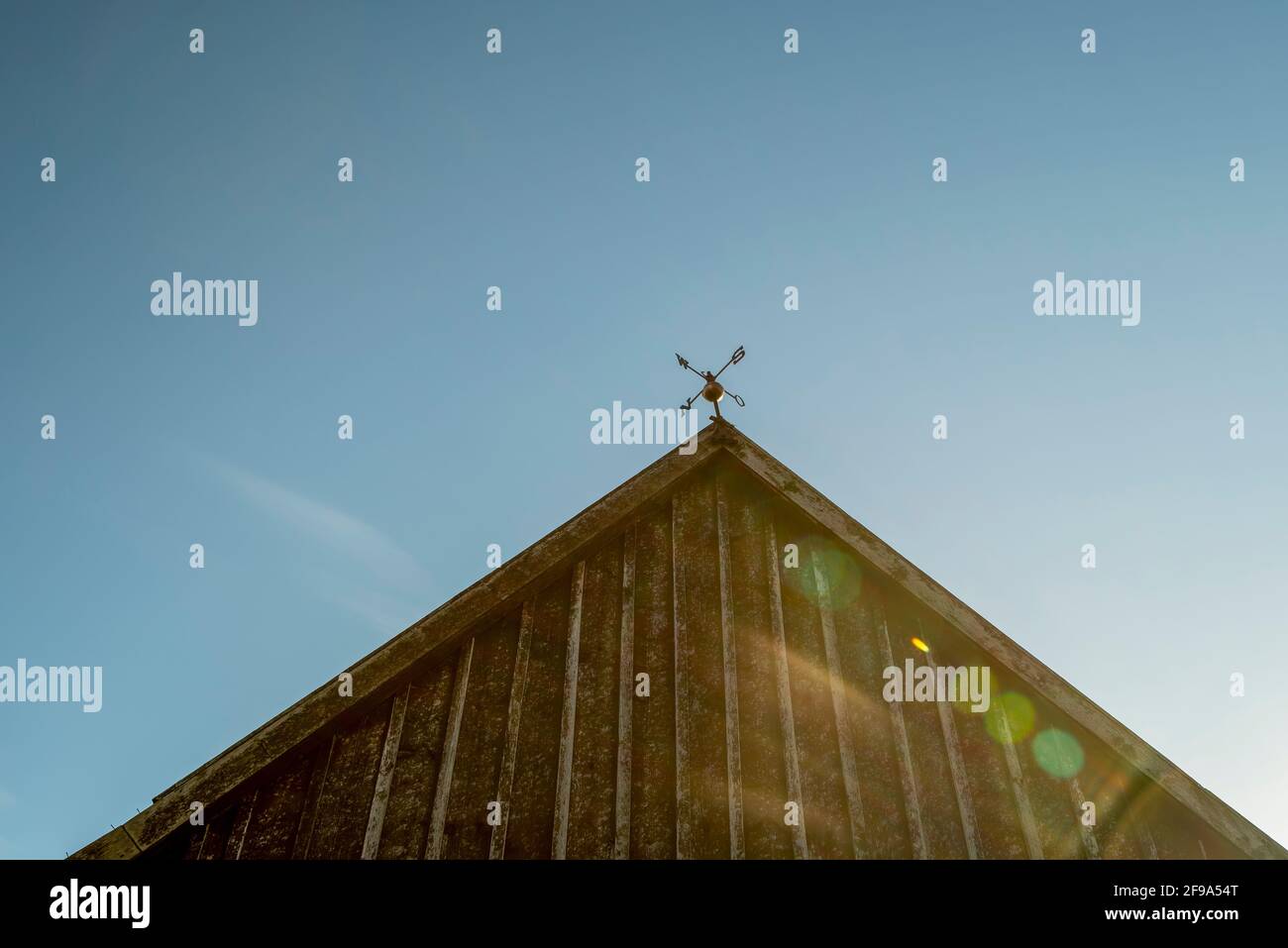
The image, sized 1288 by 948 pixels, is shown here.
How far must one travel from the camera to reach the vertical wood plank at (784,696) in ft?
15.7

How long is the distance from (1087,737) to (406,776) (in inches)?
178

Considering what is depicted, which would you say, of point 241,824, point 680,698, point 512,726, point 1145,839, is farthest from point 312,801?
point 1145,839

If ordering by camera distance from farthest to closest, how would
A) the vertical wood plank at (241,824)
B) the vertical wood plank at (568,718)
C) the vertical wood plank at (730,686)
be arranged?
the vertical wood plank at (241,824) < the vertical wood plank at (568,718) < the vertical wood plank at (730,686)

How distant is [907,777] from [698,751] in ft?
4.37

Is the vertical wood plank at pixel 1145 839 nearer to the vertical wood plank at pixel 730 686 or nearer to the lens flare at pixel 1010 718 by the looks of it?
the lens flare at pixel 1010 718

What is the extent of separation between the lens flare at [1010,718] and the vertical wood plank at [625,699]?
2398mm

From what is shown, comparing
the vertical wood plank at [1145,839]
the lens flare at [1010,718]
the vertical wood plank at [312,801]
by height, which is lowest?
the vertical wood plank at [1145,839]

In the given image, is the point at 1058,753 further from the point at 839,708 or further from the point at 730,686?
the point at 730,686

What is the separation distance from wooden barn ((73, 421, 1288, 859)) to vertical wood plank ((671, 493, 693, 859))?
2cm

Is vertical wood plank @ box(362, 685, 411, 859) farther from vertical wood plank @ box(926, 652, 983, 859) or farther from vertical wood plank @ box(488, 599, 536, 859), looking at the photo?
vertical wood plank @ box(926, 652, 983, 859)

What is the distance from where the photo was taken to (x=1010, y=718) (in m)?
5.27

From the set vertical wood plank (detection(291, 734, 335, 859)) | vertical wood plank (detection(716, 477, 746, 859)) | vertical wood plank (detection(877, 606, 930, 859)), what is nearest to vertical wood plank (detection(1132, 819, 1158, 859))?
vertical wood plank (detection(877, 606, 930, 859))

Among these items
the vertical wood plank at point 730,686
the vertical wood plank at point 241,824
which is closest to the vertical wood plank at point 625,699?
the vertical wood plank at point 730,686

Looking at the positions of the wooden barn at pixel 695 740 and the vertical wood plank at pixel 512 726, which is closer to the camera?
the wooden barn at pixel 695 740
